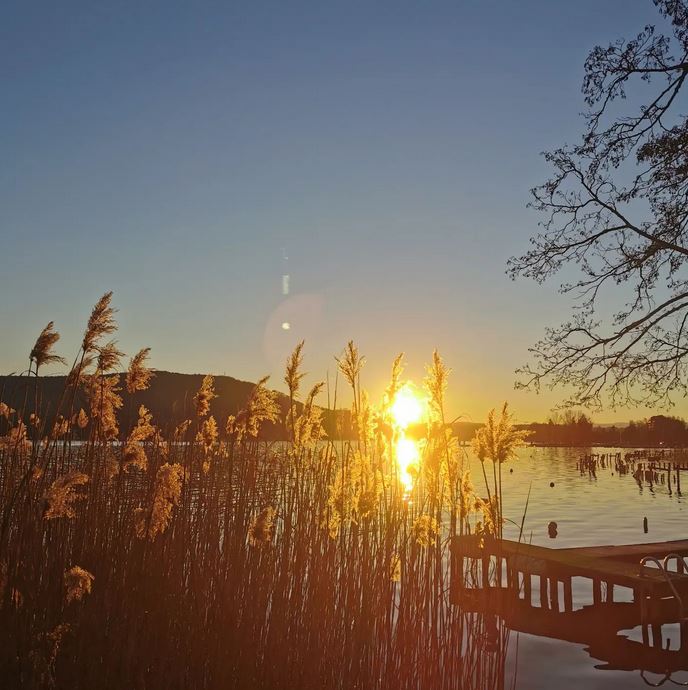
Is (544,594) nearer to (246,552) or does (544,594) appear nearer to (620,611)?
(620,611)

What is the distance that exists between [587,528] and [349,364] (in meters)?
35.5


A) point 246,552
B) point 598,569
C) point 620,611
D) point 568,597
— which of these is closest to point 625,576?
point 598,569

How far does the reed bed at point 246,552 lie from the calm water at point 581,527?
0.89m

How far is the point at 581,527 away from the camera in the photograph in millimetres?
38062

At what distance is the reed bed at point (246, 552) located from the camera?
4164 millimetres

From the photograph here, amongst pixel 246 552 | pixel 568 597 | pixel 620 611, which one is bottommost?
pixel 620 611

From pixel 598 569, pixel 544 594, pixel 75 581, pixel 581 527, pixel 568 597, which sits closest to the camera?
pixel 75 581

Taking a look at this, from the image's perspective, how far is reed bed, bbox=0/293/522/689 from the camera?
164 inches

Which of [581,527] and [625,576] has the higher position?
[625,576]

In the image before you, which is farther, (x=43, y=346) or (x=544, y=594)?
(x=544, y=594)

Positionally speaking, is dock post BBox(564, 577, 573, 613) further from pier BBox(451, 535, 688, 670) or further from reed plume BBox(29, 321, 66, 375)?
reed plume BBox(29, 321, 66, 375)

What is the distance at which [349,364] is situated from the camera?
5293mm

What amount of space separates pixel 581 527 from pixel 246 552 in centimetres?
3612

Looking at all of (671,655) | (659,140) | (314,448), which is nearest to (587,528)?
(671,655)
